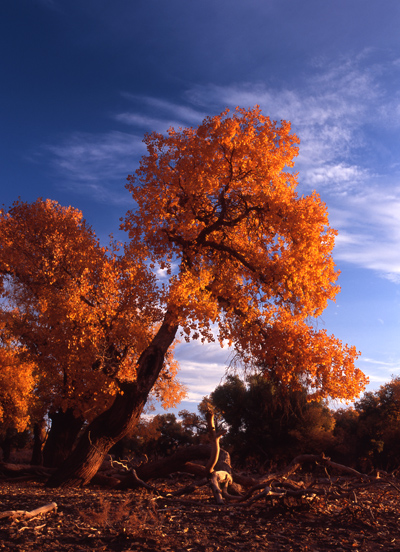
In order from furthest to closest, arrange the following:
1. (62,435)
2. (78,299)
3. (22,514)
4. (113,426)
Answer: (62,435), (78,299), (113,426), (22,514)

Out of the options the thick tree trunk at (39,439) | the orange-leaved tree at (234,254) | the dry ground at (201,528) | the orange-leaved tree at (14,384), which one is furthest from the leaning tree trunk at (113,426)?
the thick tree trunk at (39,439)

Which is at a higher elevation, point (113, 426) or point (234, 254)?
point (234, 254)

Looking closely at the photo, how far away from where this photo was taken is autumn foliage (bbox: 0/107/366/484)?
12117mm

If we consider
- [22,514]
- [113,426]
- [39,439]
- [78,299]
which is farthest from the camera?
[39,439]

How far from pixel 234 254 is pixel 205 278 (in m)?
1.41

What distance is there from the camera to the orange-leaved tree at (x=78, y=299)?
13.6 metres

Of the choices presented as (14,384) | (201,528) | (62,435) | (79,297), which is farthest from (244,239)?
(14,384)

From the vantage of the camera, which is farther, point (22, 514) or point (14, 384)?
point (14, 384)

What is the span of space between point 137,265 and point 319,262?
5929 mm

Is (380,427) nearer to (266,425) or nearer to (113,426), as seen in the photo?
(266,425)

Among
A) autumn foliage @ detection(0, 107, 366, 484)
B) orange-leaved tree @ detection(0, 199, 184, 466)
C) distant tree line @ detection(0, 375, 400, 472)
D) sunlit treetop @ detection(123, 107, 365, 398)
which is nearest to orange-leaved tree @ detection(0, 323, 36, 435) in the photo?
orange-leaved tree @ detection(0, 199, 184, 466)

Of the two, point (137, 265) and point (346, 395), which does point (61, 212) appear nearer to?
point (137, 265)

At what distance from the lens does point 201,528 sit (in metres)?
5.62

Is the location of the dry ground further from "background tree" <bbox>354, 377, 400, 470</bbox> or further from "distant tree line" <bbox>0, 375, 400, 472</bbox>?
"background tree" <bbox>354, 377, 400, 470</bbox>
